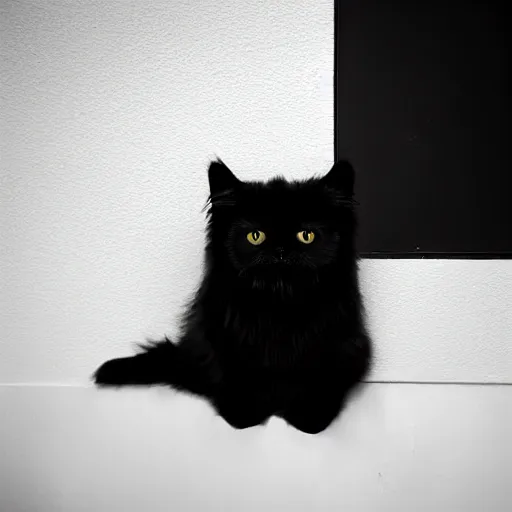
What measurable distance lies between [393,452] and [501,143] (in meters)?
0.86

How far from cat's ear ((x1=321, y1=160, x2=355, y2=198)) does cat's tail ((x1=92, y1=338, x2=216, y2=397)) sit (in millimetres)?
484

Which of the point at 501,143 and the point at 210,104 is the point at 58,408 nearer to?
the point at 210,104

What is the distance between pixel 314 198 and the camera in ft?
2.87

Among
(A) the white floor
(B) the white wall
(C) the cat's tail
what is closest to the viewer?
(A) the white floor

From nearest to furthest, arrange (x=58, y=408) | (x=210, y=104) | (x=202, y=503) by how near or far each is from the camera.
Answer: (x=202, y=503) → (x=58, y=408) → (x=210, y=104)

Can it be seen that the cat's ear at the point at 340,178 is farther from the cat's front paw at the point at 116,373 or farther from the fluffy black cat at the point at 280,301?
the cat's front paw at the point at 116,373

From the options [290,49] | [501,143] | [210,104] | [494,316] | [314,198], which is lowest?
[494,316]

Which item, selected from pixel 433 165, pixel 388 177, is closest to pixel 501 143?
pixel 433 165

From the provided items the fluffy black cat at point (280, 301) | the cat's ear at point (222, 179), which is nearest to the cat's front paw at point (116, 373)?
the fluffy black cat at point (280, 301)

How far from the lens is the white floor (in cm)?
81

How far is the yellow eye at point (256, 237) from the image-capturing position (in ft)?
2.81

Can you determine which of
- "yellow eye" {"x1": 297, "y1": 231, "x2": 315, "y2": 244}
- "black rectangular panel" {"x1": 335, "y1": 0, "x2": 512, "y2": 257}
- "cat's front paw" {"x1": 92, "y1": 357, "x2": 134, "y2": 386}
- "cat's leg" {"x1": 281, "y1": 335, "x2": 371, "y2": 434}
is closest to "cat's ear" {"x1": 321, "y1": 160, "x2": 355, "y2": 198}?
"yellow eye" {"x1": 297, "y1": 231, "x2": 315, "y2": 244}

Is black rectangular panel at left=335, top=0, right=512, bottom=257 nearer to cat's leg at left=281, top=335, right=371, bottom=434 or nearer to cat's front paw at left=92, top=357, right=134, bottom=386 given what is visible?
cat's leg at left=281, top=335, right=371, bottom=434

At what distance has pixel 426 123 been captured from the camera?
112 centimetres
